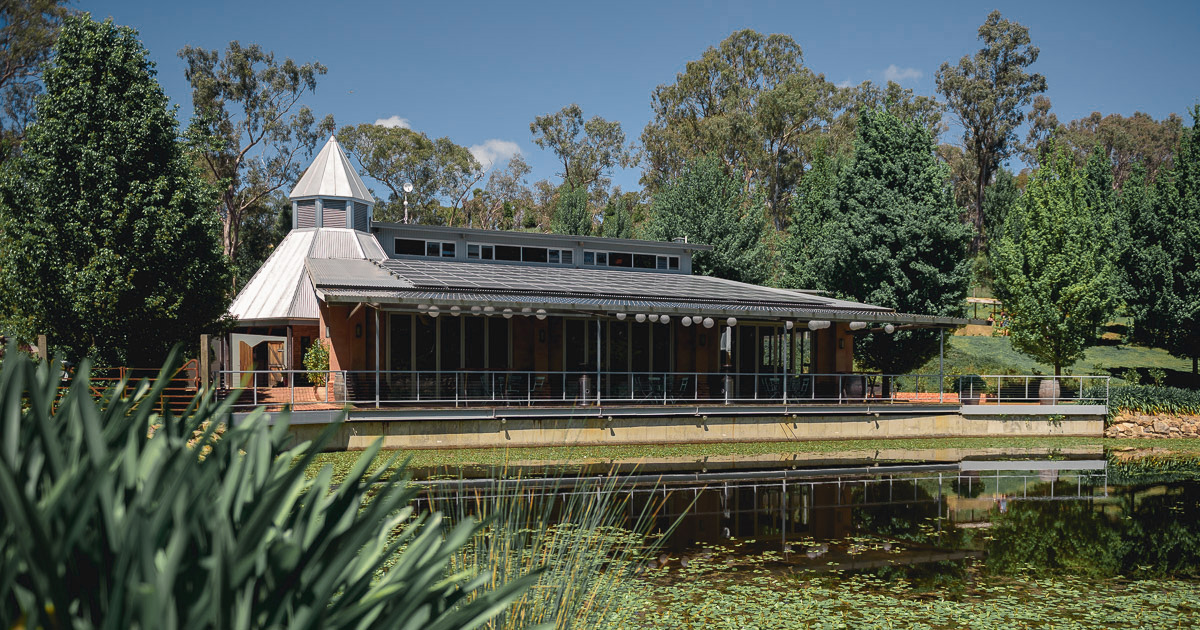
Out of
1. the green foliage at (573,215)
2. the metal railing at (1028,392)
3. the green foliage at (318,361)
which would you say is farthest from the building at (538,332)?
the green foliage at (573,215)

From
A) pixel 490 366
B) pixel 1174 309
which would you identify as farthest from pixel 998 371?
pixel 490 366

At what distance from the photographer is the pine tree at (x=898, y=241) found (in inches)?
1283

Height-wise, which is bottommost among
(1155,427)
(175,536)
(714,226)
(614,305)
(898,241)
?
(1155,427)

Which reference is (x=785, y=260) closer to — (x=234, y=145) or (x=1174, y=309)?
(x=1174, y=309)

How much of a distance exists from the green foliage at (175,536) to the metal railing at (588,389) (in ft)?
55.0

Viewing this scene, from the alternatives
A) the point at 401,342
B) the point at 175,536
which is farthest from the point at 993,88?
the point at 175,536

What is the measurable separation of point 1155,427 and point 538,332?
18.9 metres

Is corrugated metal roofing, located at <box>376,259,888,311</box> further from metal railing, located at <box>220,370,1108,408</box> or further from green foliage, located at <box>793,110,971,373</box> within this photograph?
green foliage, located at <box>793,110,971,373</box>

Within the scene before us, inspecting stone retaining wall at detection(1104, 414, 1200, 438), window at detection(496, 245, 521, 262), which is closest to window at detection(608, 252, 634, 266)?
window at detection(496, 245, 521, 262)

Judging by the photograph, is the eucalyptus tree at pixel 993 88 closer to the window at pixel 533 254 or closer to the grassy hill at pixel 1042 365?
the grassy hill at pixel 1042 365

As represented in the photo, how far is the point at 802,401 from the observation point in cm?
2389

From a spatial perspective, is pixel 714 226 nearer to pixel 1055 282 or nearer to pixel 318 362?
pixel 1055 282

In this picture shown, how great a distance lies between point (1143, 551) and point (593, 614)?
10038mm

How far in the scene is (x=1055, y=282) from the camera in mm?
28500
